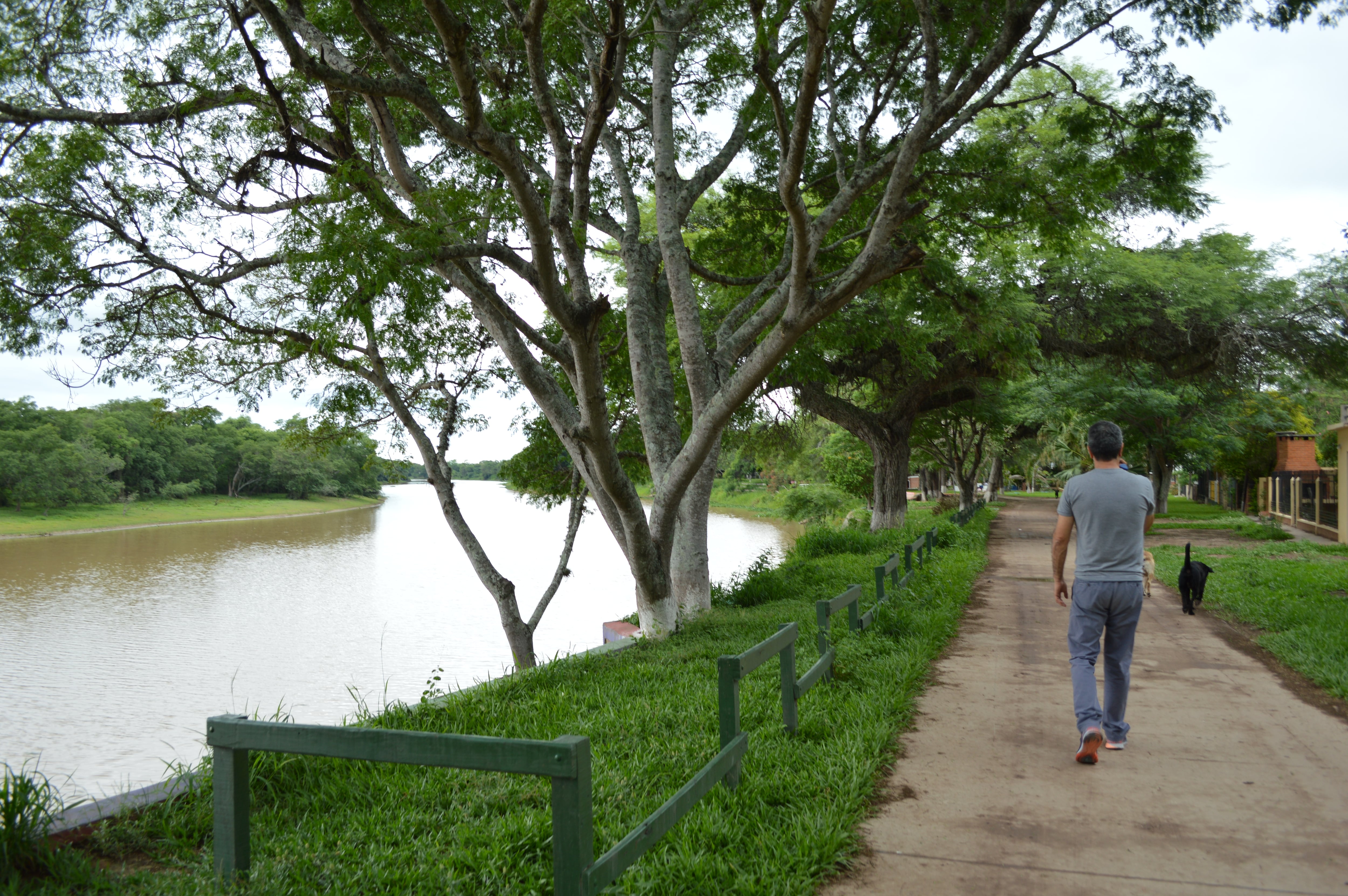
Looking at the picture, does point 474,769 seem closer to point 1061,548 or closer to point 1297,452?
point 1061,548

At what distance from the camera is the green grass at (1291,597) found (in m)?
7.50

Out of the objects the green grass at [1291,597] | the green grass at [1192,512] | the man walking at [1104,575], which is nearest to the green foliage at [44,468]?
the green grass at [1291,597]

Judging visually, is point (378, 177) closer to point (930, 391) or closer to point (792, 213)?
point (792, 213)

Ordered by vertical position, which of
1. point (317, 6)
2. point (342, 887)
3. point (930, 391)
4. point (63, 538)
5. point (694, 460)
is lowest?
point (63, 538)

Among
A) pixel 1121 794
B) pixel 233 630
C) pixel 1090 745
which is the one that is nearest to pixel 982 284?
pixel 1090 745

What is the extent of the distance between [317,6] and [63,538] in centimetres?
4026

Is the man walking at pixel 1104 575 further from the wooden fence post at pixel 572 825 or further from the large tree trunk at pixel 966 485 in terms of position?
the large tree trunk at pixel 966 485

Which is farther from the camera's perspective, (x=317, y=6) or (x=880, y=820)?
(x=317, y=6)

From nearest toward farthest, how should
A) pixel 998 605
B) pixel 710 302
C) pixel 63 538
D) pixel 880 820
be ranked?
pixel 880 820
pixel 998 605
pixel 710 302
pixel 63 538

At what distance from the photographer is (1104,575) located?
4855mm

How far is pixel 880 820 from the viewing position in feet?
13.8

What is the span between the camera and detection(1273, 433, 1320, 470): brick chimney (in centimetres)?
3206

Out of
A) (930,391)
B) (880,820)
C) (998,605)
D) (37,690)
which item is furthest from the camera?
(930,391)

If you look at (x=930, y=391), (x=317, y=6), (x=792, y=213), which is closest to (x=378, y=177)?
(x=317, y=6)
